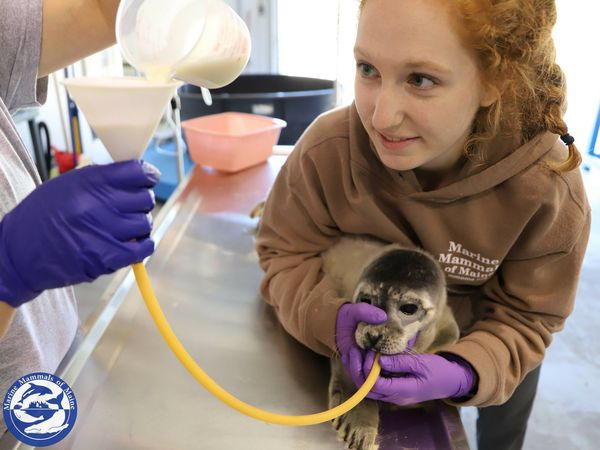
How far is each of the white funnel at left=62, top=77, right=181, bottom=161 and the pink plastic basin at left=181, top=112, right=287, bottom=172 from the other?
3.12ft

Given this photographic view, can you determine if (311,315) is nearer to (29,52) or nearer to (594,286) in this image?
(29,52)

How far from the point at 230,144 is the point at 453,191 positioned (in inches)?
33.3

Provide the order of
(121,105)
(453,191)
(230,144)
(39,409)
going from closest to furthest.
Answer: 1. (121,105)
2. (39,409)
3. (453,191)
4. (230,144)

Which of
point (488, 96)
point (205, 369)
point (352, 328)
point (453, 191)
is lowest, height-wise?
point (205, 369)

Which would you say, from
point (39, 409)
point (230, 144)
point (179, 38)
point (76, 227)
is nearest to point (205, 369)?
point (39, 409)

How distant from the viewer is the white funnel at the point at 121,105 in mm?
424

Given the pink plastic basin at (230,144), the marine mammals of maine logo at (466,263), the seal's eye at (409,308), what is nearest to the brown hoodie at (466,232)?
the marine mammals of maine logo at (466,263)

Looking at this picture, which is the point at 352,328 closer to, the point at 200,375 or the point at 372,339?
the point at 372,339

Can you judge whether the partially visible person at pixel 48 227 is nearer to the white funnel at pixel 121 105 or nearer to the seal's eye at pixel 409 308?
the white funnel at pixel 121 105

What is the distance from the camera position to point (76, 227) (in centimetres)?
48

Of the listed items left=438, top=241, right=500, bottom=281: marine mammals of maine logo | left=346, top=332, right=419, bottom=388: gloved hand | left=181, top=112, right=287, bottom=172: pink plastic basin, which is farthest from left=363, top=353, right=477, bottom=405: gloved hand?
left=181, top=112, right=287, bottom=172: pink plastic basin

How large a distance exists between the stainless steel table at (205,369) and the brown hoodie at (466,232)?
7cm

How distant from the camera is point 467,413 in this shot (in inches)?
56.3

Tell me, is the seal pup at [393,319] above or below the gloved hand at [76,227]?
below
